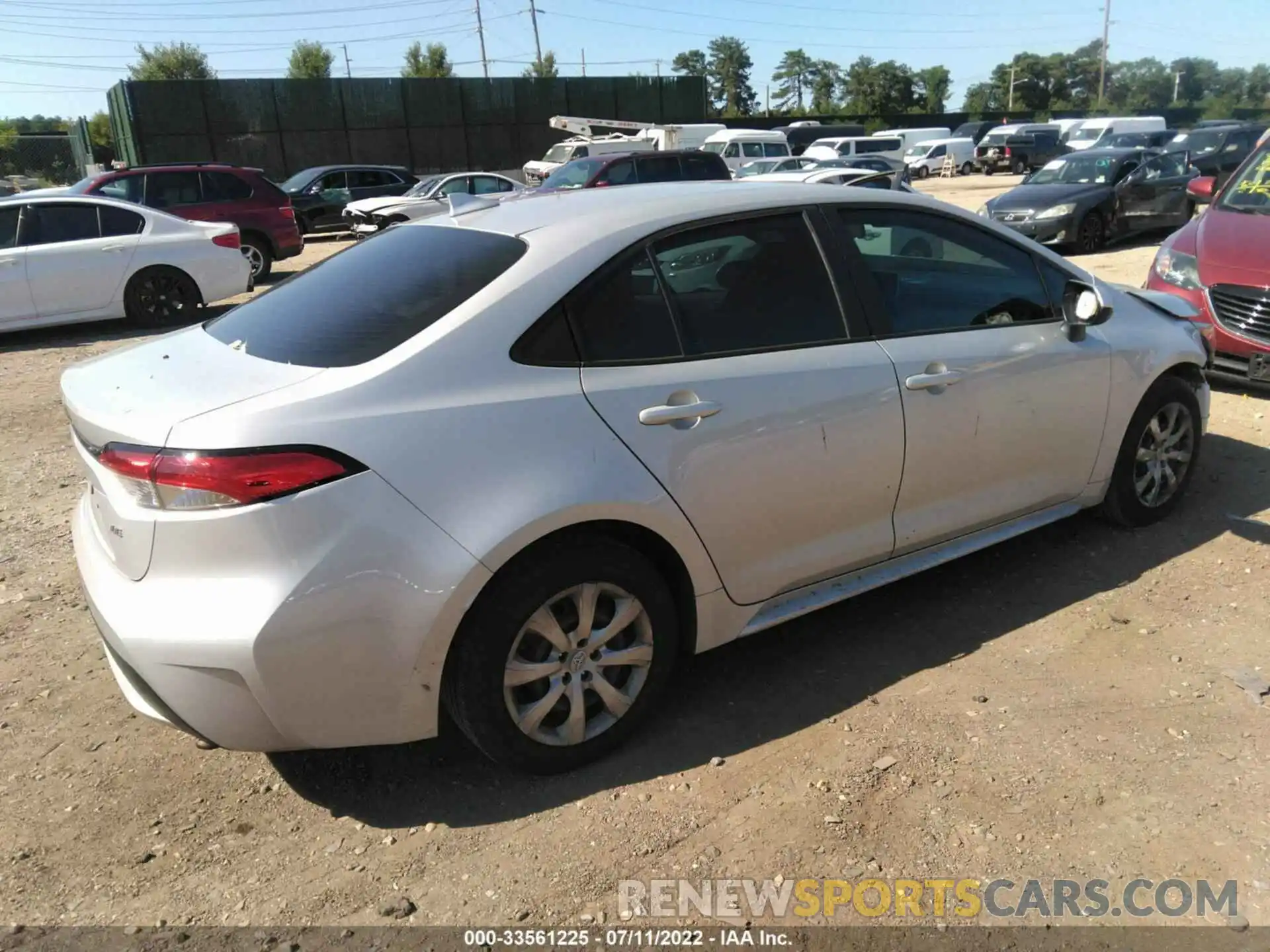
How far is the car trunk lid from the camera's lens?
252cm

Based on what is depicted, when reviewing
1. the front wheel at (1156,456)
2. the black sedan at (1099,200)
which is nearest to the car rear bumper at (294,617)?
the front wheel at (1156,456)

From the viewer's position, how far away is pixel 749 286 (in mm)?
3303

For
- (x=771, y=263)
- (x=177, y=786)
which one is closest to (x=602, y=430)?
(x=771, y=263)

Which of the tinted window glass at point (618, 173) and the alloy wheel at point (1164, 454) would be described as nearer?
the alloy wheel at point (1164, 454)

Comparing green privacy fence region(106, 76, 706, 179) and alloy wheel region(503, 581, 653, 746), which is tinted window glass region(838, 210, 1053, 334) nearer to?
alloy wheel region(503, 581, 653, 746)

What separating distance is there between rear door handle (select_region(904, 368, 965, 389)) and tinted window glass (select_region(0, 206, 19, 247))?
993 cm

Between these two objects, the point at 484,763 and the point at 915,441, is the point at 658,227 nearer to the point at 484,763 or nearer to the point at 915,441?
the point at 915,441

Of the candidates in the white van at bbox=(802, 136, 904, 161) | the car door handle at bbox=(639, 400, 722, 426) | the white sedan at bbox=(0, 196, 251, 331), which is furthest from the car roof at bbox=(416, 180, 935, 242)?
the white van at bbox=(802, 136, 904, 161)

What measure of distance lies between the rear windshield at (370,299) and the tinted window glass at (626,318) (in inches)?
10.7

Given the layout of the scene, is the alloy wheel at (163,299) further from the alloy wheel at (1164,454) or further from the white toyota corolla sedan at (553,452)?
the alloy wheel at (1164,454)

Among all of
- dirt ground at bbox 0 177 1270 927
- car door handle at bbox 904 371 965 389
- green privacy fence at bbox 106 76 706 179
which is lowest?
dirt ground at bbox 0 177 1270 927

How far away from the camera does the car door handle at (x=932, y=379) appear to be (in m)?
3.42

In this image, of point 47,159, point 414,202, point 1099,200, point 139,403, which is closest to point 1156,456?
point 139,403

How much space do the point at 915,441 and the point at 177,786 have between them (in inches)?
106
